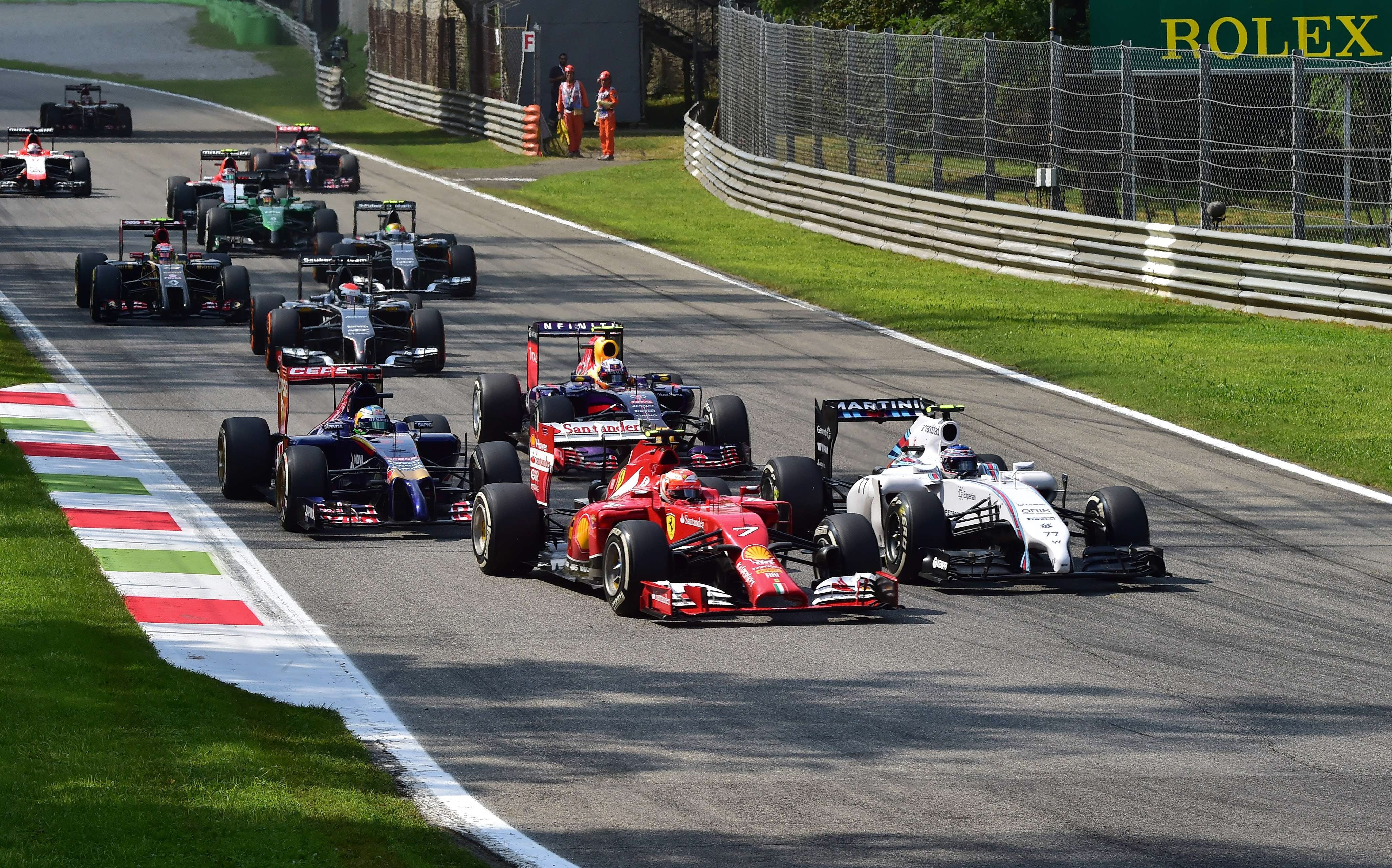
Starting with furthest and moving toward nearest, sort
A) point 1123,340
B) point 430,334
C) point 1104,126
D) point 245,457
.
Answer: point 1104,126 → point 1123,340 → point 430,334 → point 245,457

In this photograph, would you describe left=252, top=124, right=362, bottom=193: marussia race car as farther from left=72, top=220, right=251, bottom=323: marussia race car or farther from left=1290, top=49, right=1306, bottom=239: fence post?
left=1290, top=49, right=1306, bottom=239: fence post

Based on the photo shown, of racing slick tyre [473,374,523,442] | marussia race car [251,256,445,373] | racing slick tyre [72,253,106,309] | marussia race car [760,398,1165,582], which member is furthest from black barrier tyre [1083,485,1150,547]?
racing slick tyre [72,253,106,309]

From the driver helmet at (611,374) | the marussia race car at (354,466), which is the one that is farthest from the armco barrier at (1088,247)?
the marussia race car at (354,466)

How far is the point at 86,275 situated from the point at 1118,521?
17957 millimetres

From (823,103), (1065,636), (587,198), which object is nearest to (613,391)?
(1065,636)

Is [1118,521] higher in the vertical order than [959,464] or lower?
lower

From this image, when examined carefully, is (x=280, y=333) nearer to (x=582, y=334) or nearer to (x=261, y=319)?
(x=261, y=319)

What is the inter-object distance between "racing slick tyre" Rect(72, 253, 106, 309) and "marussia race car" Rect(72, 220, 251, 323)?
15 mm

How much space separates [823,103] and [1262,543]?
69.6 ft

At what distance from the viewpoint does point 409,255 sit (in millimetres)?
28000

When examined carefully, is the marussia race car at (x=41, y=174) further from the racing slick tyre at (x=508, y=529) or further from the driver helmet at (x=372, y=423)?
the racing slick tyre at (x=508, y=529)

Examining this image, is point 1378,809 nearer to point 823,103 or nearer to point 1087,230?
point 1087,230

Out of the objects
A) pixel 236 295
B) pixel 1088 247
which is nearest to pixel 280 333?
pixel 236 295

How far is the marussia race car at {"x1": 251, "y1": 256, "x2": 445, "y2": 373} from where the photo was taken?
22.5 metres
